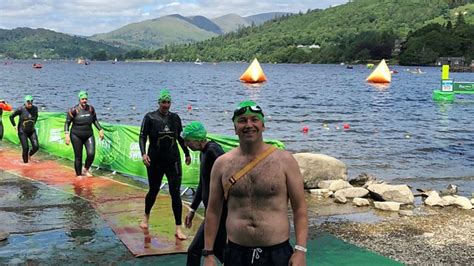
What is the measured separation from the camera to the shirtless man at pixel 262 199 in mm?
4082

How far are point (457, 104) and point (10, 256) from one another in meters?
45.8

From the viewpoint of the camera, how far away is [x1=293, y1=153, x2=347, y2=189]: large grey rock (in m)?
12.9

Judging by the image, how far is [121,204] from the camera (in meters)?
10.4

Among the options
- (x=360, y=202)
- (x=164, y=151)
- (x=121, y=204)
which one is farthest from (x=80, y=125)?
(x=360, y=202)

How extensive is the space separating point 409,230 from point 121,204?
512cm

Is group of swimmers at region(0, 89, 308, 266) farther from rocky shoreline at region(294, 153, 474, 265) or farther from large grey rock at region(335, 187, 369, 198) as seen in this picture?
large grey rock at region(335, 187, 369, 198)

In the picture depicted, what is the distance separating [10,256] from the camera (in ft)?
24.0

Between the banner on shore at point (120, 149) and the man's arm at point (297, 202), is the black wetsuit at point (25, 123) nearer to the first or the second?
the banner on shore at point (120, 149)

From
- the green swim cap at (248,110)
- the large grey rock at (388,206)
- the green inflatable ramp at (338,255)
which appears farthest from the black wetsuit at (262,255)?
the large grey rock at (388,206)

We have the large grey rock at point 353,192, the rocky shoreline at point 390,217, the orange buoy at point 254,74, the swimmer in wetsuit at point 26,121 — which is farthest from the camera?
the orange buoy at point 254,74

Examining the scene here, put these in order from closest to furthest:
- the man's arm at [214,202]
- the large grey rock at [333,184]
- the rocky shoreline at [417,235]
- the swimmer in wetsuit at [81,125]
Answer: the man's arm at [214,202] → the rocky shoreline at [417,235] → the swimmer in wetsuit at [81,125] → the large grey rock at [333,184]

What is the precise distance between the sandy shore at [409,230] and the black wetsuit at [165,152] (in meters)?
2.36

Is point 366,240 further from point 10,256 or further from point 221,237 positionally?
point 10,256

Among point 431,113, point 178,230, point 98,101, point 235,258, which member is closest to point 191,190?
A: point 178,230
